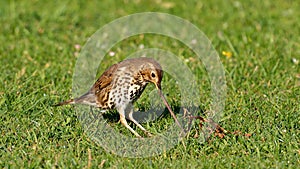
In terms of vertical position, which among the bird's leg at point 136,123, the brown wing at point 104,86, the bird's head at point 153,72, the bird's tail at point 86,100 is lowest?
the bird's leg at point 136,123

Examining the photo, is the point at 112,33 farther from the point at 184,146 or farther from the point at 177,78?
the point at 184,146

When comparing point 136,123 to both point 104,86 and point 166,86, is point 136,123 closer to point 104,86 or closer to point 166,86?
point 104,86

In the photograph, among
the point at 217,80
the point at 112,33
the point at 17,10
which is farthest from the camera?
the point at 17,10

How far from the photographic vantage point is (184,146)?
17.4ft

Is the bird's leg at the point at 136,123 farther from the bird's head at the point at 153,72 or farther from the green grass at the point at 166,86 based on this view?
the bird's head at the point at 153,72

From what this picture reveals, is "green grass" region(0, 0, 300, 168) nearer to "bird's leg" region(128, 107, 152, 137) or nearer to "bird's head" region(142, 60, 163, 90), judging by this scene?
"bird's leg" region(128, 107, 152, 137)

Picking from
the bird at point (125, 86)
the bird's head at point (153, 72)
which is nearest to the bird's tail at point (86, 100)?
the bird at point (125, 86)

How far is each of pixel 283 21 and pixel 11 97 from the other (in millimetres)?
4398

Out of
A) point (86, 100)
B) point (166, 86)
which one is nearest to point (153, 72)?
point (86, 100)

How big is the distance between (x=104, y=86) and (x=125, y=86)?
252 millimetres

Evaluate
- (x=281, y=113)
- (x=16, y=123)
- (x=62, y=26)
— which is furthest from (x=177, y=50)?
(x=16, y=123)

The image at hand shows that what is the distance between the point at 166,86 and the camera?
270 inches

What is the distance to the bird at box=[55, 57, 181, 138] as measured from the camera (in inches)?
215

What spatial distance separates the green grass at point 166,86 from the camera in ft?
17.0
